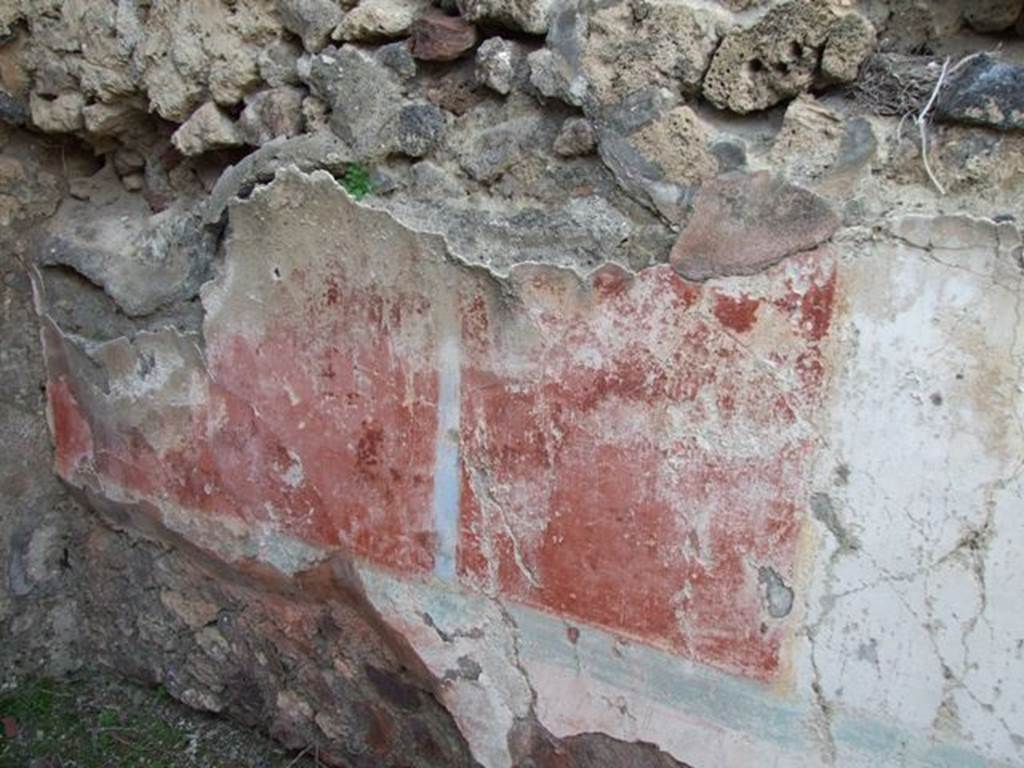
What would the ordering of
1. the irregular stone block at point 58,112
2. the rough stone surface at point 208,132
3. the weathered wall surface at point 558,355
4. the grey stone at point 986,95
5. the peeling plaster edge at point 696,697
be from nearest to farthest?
the grey stone at point 986,95, the weathered wall surface at point 558,355, the peeling plaster edge at point 696,697, the rough stone surface at point 208,132, the irregular stone block at point 58,112

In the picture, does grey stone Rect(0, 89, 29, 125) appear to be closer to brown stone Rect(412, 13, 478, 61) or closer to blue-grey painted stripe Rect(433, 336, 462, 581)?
brown stone Rect(412, 13, 478, 61)

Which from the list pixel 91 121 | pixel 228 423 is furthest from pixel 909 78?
pixel 91 121

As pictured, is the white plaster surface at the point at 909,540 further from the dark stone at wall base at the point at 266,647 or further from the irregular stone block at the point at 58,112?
the irregular stone block at the point at 58,112

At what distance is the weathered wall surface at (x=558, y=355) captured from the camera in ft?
4.44

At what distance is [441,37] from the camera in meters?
1.69

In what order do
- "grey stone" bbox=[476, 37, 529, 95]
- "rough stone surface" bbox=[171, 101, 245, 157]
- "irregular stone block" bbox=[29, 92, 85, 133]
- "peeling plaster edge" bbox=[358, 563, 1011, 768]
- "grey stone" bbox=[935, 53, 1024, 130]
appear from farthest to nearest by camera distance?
1. "irregular stone block" bbox=[29, 92, 85, 133]
2. "rough stone surface" bbox=[171, 101, 245, 157]
3. "grey stone" bbox=[476, 37, 529, 95]
4. "peeling plaster edge" bbox=[358, 563, 1011, 768]
5. "grey stone" bbox=[935, 53, 1024, 130]

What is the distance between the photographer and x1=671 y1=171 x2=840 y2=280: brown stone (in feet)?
4.54

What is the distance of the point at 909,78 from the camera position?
52.6 inches

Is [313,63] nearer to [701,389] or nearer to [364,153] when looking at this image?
[364,153]

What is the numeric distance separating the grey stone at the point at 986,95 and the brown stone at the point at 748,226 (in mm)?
200

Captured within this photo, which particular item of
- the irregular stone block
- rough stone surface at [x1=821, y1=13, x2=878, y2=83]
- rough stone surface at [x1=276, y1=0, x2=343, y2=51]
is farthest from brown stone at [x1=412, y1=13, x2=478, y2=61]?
the irregular stone block

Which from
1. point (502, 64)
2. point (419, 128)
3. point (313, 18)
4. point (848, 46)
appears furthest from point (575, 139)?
point (313, 18)

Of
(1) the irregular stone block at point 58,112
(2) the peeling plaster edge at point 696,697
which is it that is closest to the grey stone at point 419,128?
(2) the peeling plaster edge at point 696,697

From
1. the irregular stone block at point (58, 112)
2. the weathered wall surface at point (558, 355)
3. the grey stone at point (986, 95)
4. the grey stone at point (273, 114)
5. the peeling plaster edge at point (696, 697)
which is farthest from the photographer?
the irregular stone block at point (58, 112)
